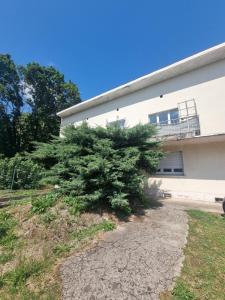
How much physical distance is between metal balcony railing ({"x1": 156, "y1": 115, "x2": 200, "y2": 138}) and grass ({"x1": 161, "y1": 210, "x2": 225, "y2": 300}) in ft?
17.0

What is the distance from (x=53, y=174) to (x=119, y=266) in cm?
559

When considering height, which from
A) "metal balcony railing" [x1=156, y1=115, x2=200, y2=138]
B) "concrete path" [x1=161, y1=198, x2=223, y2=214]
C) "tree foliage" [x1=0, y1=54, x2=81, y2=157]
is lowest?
"concrete path" [x1=161, y1=198, x2=223, y2=214]

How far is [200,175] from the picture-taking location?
9.90 m

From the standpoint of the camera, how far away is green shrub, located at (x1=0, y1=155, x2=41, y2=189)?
13.6m

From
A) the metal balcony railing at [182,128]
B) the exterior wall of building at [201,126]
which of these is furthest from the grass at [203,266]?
the metal balcony railing at [182,128]

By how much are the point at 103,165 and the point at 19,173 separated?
32.6 ft

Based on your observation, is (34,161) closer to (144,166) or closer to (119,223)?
(144,166)

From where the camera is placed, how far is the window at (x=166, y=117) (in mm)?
11188

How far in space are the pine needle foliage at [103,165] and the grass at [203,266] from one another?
257cm

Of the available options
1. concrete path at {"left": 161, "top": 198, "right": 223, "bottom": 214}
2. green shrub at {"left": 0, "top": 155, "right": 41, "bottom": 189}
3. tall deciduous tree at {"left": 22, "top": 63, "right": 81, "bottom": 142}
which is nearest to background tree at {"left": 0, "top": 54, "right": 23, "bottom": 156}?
tall deciduous tree at {"left": 22, "top": 63, "right": 81, "bottom": 142}

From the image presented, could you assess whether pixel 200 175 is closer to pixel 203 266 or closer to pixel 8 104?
pixel 203 266

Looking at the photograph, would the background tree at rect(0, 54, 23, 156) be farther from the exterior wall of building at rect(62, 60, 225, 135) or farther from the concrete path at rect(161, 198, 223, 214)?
the concrete path at rect(161, 198, 223, 214)

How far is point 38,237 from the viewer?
513 centimetres

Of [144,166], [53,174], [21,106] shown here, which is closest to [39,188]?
[53,174]
